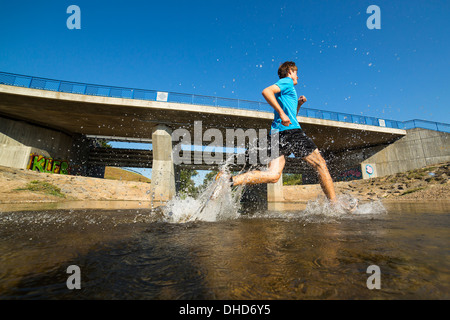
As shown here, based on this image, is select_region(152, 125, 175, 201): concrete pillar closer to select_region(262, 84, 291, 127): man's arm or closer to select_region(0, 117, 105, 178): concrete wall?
select_region(0, 117, 105, 178): concrete wall

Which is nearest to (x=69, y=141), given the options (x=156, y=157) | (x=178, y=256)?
(x=156, y=157)

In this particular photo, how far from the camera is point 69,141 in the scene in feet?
81.5

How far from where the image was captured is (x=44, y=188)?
13008 millimetres

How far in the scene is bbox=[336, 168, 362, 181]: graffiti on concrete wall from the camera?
26.4 meters

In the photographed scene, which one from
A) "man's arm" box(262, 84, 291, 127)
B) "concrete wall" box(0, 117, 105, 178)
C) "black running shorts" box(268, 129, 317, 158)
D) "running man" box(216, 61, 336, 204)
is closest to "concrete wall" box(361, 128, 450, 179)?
"running man" box(216, 61, 336, 204)

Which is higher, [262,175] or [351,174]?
[351,174]

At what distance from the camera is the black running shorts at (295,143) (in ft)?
10.8

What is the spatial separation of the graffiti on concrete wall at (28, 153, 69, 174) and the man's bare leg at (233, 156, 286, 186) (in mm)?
25058

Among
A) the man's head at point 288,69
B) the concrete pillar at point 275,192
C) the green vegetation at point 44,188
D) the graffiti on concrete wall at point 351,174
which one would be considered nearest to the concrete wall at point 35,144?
the green vegetation at point 44,188

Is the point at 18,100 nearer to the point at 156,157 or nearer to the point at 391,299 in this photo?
the point at 156,157

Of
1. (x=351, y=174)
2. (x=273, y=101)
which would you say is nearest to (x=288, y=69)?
(x=273, y=101)

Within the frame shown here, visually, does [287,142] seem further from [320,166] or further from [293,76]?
[293,76]

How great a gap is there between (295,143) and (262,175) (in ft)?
2.45

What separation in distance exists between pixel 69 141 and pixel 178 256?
1189 inches
